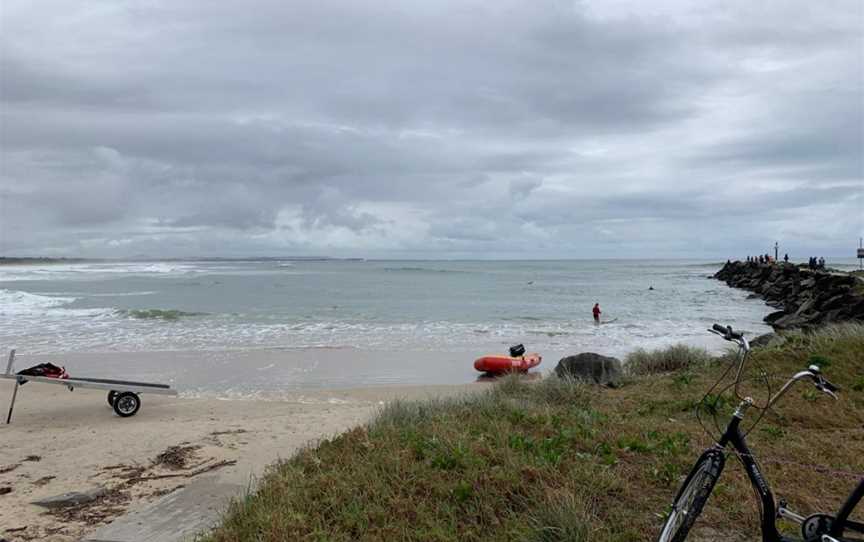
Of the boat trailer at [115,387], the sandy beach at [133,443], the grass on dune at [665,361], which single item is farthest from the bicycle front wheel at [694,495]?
the grass on dune at [665,361]

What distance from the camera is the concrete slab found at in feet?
15.6

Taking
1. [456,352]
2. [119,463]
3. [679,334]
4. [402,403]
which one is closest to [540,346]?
[456,352]

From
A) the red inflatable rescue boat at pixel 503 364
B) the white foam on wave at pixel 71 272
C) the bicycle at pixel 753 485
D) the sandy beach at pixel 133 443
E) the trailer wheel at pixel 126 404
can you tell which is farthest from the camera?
the white foam on wave at pixel 71 272

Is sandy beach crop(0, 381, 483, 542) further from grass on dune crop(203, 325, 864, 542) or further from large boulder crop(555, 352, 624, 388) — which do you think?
large boulder crop(555, 352, 624, 388)

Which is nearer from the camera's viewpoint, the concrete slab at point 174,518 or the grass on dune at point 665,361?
the concrete slab at point 174,518

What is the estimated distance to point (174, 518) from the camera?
5.12 metres

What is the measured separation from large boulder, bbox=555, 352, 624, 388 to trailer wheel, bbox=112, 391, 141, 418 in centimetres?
732

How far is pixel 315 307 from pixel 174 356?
17.1 meters

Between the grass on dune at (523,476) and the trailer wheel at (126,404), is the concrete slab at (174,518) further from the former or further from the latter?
the trailer wheel at (126,404)

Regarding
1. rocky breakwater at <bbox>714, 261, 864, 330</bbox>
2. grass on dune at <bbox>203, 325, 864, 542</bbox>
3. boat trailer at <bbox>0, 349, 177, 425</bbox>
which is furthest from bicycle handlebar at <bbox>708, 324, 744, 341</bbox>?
rocky breakwater at <bbox>714, 261, 864, 330</bbox>

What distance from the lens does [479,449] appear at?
527cm

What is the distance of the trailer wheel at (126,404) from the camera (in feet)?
33.7

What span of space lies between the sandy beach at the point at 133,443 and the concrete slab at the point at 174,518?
1.19 ft

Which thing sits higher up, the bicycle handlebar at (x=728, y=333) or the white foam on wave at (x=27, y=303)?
the bicycle handlebar at (x=728, y=333)
